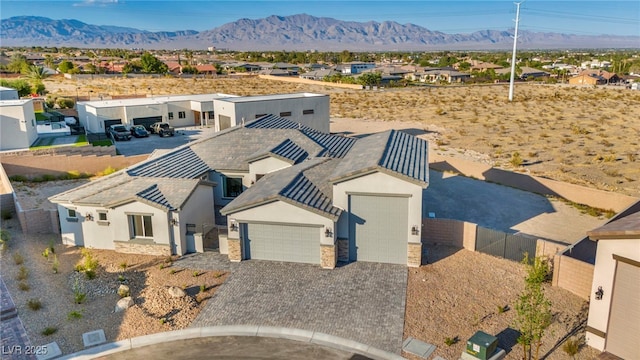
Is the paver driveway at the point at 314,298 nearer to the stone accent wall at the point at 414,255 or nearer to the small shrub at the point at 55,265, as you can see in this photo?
the stone accent wall at the point at 414,255

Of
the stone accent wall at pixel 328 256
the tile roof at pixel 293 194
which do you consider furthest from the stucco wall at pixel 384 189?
the stone accent wall at pixel 328 256

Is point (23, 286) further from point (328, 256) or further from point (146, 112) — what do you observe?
point (146, 112)

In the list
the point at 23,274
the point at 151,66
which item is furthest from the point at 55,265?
the point at 151,66

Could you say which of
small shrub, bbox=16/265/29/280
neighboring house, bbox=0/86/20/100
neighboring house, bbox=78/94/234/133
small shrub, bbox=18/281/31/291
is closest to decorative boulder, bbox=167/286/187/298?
small shrub, bbox=18/281/31/291

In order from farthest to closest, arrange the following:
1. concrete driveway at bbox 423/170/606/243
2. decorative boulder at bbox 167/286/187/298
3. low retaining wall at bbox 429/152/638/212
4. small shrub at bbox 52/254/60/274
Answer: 1. low retaining wall at bbox 429/152/638/212
2. concrete driveway at bbox 423/170/606/243
3. small shrub at bbox 52/254/60/274
4. decorative boulder at bbox 167/286/187/298

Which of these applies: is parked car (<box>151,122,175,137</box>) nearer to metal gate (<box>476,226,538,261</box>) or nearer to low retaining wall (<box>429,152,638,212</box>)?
low retaining wall (<box>429,152,638,212</box>)
